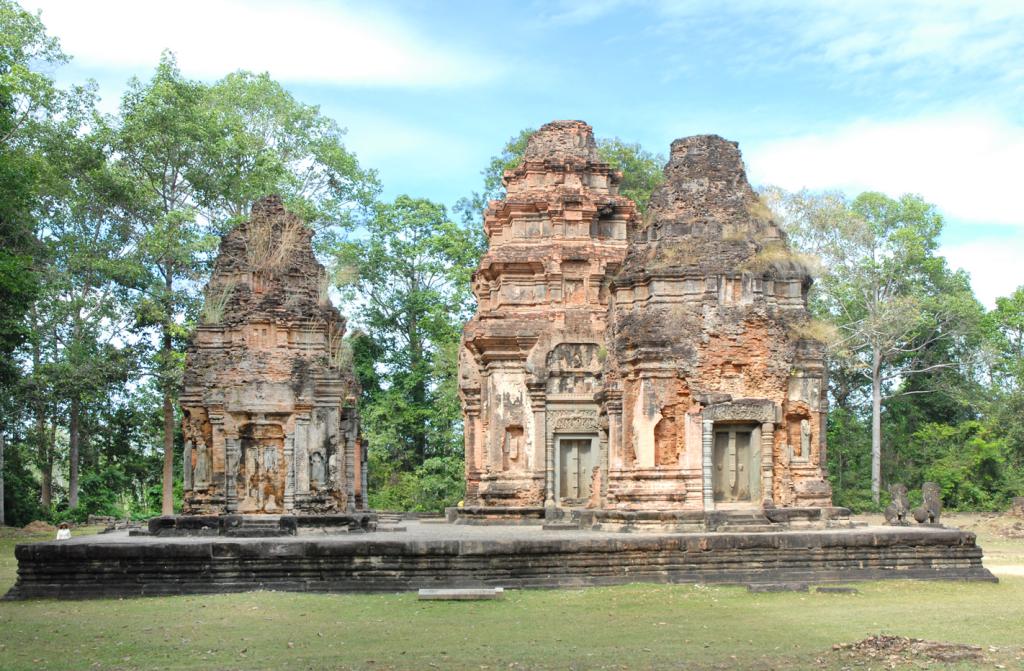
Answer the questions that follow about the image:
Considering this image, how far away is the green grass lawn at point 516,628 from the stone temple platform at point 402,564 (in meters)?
0.45

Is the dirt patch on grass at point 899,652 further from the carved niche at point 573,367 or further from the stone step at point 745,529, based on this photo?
the carved niche at point 573,367

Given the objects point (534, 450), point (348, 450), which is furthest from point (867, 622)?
point (534, 450)

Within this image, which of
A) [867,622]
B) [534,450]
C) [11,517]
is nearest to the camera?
[867,622]

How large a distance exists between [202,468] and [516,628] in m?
9.02

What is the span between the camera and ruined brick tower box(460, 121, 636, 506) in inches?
940

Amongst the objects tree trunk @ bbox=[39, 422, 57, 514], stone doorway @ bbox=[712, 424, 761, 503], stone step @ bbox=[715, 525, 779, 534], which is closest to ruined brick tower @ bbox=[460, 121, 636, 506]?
stone doorway @ bbox=[712, 424, 761, 503]

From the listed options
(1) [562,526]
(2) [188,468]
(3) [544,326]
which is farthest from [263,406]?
(3) [544,326]

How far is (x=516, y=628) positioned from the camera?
36.9ft

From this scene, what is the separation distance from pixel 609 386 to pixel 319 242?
20.4 m

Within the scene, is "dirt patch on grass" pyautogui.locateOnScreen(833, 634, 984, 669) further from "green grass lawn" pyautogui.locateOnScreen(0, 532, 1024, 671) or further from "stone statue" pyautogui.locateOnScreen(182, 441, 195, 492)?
"stone statue" pyautogui.locateOnScreen(182, 441, 195, 492)

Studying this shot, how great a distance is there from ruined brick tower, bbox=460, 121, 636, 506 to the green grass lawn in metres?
8.84

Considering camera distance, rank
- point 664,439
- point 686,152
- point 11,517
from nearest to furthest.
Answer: point 664,439
point 686,152
point 11,517

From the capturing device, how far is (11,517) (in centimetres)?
3197

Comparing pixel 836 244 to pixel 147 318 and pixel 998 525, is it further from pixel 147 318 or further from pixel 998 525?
pixel 147 318
